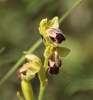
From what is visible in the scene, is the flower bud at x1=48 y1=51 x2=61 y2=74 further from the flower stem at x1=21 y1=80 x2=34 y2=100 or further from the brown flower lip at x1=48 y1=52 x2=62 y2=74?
the flower stem at x1=21 y1=80 x2=34 y2=100

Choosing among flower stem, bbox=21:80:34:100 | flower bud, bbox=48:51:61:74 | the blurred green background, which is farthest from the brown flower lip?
the blurred green background

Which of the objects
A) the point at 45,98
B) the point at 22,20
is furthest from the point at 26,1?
the point at 45,98

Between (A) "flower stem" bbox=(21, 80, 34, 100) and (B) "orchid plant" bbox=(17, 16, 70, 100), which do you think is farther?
(A) "flower stem" bbox=(21, 80, 34, 100)

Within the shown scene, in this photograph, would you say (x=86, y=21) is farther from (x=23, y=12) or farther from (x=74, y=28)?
(x=23, y=12)

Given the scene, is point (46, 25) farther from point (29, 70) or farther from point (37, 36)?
point (37, 36)

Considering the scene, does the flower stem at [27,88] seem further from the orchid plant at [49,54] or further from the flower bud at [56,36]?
the flower bud at [56,36]

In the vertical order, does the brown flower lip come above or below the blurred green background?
below

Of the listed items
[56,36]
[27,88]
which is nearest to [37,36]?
[27,88]

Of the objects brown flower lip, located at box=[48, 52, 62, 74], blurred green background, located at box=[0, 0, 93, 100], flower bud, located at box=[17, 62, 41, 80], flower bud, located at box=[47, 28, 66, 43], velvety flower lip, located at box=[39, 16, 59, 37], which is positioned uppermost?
blurred green background, located at box=[0, 0, 93, 100]
